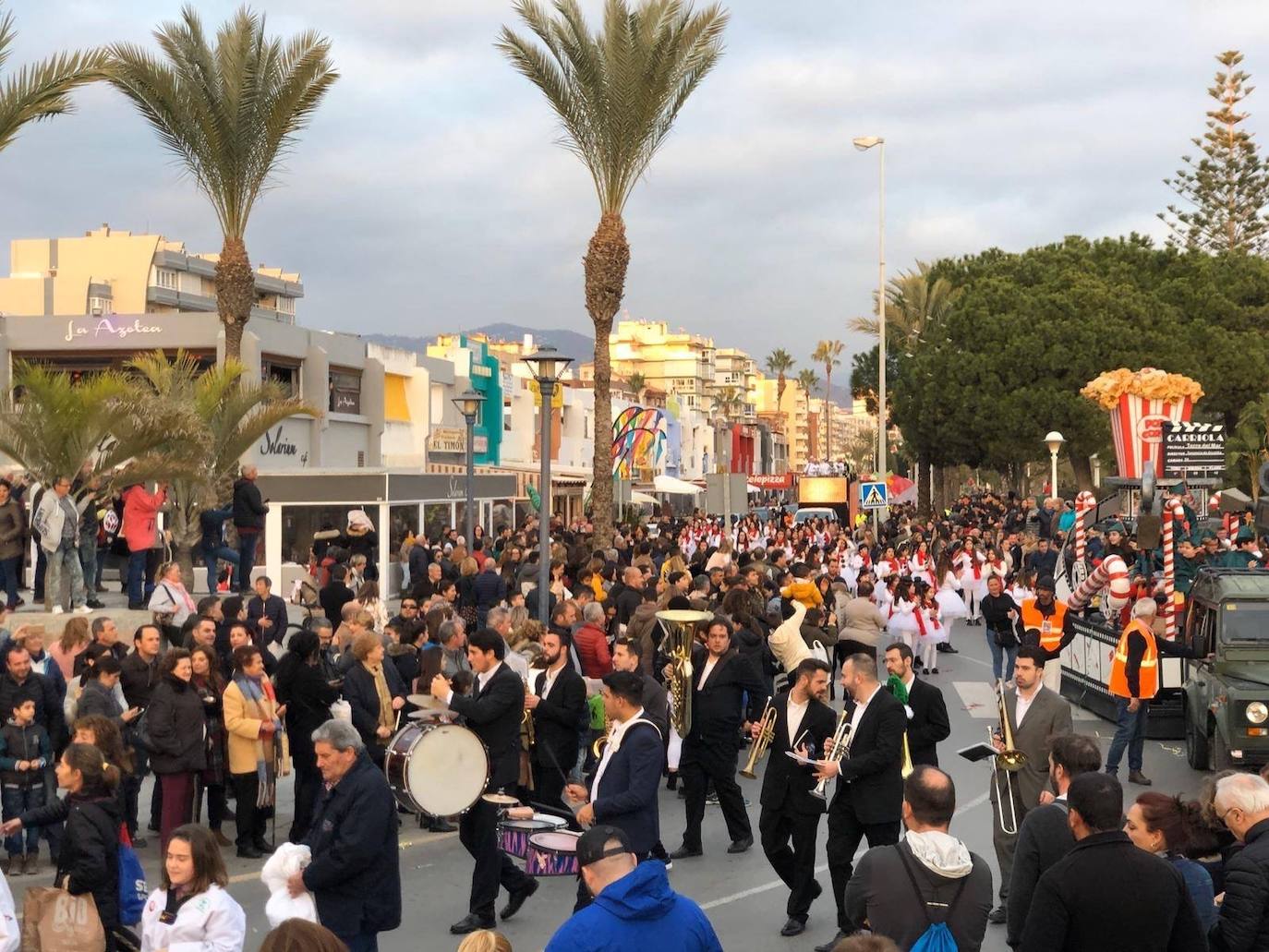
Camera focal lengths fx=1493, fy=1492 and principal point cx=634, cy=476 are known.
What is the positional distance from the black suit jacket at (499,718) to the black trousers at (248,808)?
7.65ft

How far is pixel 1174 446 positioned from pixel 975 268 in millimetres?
41650

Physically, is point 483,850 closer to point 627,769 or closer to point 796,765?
point 627,769

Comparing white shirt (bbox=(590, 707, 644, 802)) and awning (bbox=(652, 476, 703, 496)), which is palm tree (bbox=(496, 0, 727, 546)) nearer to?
white shirt (bbox=(590, 707, 644, 802))

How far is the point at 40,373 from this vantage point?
1730cm

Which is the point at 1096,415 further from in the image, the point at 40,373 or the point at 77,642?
the point at 77,642

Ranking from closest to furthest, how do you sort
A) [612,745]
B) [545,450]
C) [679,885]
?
[612,745] < [679,885] < [545,450]

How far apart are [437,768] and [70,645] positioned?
456 cm

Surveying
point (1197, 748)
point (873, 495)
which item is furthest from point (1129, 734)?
point (873, 495)

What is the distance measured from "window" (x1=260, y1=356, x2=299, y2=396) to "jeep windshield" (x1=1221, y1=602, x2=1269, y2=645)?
1143 inches

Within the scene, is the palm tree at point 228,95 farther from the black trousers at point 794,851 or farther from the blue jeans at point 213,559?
the black trousers at point 794,851

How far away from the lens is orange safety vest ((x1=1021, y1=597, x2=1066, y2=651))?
16.0 meters

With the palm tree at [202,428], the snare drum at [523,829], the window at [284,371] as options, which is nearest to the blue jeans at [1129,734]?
the snare drum at [523,829]

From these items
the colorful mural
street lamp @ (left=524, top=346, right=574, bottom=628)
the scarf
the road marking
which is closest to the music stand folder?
the road marking

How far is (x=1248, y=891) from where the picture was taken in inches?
205
